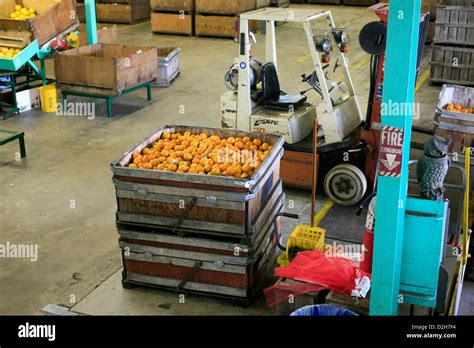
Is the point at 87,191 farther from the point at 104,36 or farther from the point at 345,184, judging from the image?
the point at 104,36

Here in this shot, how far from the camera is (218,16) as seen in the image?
61.2 ft

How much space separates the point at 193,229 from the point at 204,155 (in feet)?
3.19

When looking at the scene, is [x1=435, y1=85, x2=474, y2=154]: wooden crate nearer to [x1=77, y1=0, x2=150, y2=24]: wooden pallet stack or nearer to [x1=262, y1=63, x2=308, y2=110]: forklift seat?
[x1=262, y1=63, x2=308, y2=110]: forklift seat

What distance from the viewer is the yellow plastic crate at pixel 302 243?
6.16m

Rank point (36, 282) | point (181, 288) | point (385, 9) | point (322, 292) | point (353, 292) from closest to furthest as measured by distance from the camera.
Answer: point (353, 292) → point (322, 292) → point (181, 288) → point (36, 282) → point (385, 9)

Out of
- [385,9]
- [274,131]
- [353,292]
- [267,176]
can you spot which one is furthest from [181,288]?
[385,9]

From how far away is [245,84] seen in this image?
27.0ft

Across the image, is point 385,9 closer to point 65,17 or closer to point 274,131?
point 274,131

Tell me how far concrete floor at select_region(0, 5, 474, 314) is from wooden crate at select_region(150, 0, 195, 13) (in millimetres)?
3155

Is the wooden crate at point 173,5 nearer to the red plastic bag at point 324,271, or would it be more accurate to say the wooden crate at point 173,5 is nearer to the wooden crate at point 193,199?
the wooden crate at point 193,199

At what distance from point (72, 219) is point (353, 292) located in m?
4.17

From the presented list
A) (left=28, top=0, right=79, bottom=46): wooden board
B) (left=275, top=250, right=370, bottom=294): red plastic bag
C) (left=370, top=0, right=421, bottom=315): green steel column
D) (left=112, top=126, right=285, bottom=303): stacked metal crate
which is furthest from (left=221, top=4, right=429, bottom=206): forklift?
(left=28, top=0, right=79, bottom=46): wooden board

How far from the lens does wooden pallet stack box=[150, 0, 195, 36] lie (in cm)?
1888

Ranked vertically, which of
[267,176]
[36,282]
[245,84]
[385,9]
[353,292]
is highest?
[385,9]
